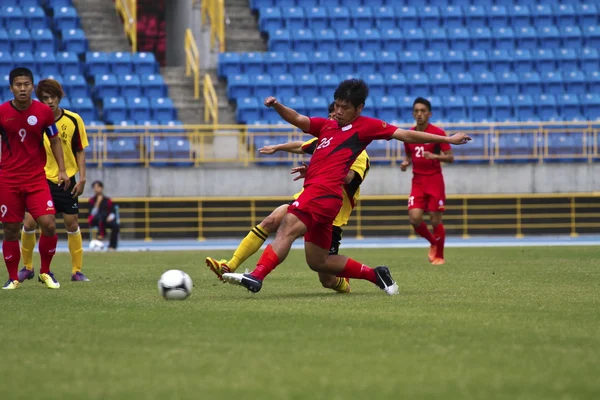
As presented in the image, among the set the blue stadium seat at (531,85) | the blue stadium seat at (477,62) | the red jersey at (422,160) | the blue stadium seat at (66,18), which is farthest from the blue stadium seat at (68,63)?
the red jersey at (422,160)

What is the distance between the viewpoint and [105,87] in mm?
27672

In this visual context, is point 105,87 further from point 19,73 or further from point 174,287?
point 174,287

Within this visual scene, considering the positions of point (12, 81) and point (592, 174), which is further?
point (592, 174)

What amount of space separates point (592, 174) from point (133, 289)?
17736 millimetres

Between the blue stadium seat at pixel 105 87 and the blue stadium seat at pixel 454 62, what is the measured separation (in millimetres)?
9339

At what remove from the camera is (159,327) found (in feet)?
22.5

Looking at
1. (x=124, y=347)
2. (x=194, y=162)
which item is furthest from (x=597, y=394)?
(x=194, y=162)

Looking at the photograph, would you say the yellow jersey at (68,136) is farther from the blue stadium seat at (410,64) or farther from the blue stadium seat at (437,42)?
the blue stadium seat at (437,42)

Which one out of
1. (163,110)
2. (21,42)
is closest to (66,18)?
(21,42)

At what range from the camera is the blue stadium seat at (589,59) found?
29.3 meters

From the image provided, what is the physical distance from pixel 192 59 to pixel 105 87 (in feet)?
9.16

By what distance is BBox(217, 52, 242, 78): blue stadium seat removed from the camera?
29.0 metres

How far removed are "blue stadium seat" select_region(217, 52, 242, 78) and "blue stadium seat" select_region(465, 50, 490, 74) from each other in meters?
6.55

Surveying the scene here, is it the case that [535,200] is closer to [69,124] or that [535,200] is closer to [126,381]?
[69,124]
